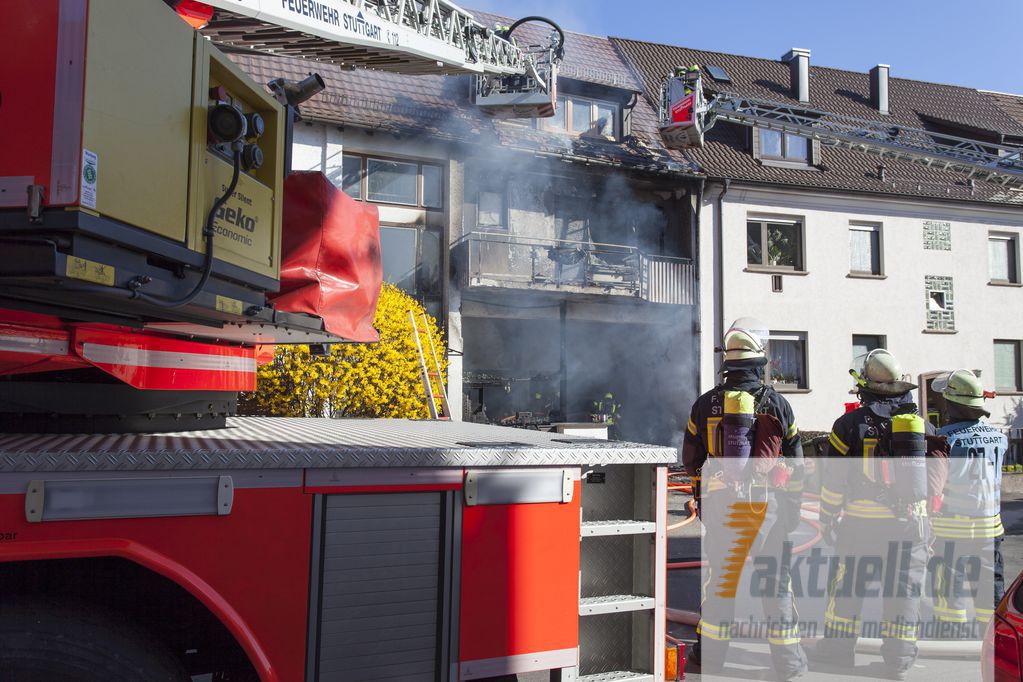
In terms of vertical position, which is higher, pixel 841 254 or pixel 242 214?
pixel 841 254

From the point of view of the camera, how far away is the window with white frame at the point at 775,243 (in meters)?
18.8

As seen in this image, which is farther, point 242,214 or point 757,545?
point 757,545

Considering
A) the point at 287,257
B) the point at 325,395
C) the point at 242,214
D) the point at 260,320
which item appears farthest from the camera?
the point at 325,395

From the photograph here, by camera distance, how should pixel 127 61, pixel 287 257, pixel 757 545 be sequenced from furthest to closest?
pixel 757 545 → pixel 287 257 → pixel 127 61

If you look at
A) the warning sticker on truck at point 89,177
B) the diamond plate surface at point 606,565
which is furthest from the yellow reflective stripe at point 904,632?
the warning sticker on truck at point 89,177

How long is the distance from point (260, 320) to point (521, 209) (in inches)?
570

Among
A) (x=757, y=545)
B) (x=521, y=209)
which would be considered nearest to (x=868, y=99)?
(x=521, y=209)

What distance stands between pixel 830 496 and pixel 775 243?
15.5 meters

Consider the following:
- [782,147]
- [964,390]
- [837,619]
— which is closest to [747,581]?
[837,619]

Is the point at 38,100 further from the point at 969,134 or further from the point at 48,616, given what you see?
the point at 969,134

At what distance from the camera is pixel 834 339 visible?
1891 centimetres

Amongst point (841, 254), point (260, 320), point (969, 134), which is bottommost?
point (260, 320)

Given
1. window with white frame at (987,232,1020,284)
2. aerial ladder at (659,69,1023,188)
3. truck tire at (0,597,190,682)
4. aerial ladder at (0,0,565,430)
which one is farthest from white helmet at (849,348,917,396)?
window with white frame at (987,232,1020,284)

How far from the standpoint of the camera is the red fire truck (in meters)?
1.85
